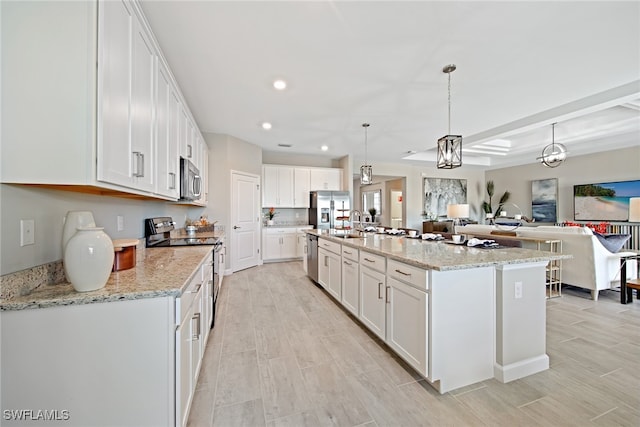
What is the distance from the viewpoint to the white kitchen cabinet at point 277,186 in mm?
6047

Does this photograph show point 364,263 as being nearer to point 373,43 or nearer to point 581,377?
point 581,377

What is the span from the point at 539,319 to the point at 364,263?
1401 mm

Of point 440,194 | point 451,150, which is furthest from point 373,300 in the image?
point 440,194

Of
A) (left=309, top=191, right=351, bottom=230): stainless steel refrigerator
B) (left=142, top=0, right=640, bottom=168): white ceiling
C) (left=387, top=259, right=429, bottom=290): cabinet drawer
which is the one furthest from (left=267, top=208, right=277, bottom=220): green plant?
(left=387, top=259, right=429, bottom=290): cabinet drawer

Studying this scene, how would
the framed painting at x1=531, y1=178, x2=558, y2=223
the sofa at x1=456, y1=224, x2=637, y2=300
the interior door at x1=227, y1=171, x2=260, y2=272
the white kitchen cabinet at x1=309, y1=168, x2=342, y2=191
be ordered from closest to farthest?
the sofa at x1=456, y1=224, x2=637, y2=300 < the interior door at x1=227, y1=171, x2=260, y2=272 < the white kitchen cabinet at x1=309, y1=168, x2=342, y2=191 < the framed painting at x1=531, y1=178, x2=558, y2=223

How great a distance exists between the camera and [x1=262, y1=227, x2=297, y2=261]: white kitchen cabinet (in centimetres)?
588

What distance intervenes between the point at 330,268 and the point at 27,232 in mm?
2772

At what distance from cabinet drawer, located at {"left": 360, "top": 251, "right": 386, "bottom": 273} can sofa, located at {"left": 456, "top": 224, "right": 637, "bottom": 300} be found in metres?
2.95

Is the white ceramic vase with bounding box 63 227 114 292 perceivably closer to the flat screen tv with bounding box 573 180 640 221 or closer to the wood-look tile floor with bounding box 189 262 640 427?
the wood-look tile floor with bounding box 189 262 640 427

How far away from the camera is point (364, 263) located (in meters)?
2.48

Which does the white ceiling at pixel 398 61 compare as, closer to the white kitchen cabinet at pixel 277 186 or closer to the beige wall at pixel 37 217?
the beige wall at pixel 37 217

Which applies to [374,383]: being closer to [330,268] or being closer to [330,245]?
[330,268]

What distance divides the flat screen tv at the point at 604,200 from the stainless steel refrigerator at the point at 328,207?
5.88 meters

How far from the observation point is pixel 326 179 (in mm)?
6551
